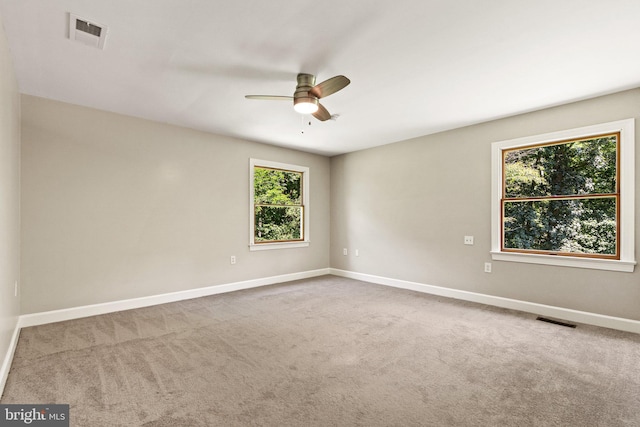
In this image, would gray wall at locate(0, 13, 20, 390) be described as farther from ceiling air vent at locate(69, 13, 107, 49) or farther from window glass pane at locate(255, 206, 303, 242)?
window glass pane at locate(255, 206, 303, 242)

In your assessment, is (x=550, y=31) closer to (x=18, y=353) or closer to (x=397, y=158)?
(x=397, y=158)

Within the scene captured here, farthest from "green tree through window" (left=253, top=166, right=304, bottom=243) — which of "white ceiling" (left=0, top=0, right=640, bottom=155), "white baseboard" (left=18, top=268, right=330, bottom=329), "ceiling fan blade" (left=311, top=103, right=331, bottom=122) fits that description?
"ceiling fan blade" (left=311, top=103, right=331, bottom=122)

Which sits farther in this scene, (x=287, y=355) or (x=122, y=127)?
(x=122, y=127)

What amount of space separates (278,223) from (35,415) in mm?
4246

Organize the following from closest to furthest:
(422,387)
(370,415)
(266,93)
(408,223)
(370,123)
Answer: (370,415) < (422,387) < (266,93) < (370,123) < (408,223)

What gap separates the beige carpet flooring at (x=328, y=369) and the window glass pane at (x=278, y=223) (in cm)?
195

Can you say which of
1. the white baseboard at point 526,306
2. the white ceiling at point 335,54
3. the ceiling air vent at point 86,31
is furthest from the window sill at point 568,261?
the ceiling air vent at point 86,31

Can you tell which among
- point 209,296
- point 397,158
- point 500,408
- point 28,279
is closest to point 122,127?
point 28,279

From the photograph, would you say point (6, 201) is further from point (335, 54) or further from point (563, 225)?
point (563, 225)

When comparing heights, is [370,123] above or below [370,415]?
above

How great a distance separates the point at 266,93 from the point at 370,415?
309 centimetres

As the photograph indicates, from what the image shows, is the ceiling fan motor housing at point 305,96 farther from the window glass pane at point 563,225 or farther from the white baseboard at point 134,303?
the white baseboard at point 134,303

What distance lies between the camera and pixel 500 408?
195cm

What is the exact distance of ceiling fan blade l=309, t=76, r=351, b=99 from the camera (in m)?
2.50
